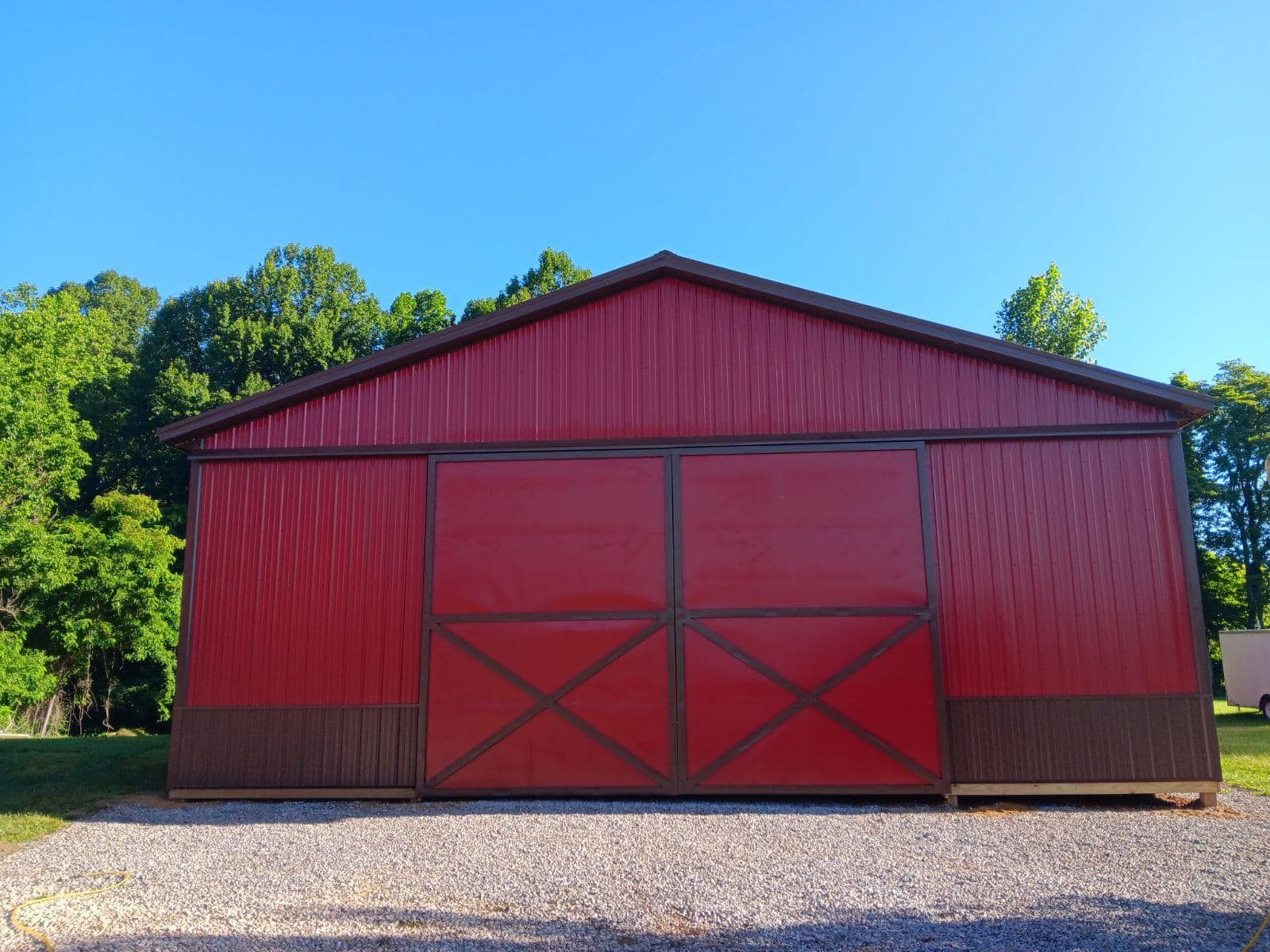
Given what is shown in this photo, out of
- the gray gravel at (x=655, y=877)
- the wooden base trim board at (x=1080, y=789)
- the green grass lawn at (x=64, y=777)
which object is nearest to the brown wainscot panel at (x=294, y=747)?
the gray gravel at (x=655, y=877)

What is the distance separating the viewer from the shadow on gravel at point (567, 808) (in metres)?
8.33

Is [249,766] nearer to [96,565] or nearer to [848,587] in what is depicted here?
[848,587]

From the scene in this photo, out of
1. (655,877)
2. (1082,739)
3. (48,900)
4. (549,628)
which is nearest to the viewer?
(48,900)

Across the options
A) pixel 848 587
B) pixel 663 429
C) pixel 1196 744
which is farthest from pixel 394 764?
pixel 1196 744

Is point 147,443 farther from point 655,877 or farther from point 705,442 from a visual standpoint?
point 655,877

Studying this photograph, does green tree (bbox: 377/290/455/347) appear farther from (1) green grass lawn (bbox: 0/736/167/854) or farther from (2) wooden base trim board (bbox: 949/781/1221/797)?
(2) wooden base trim board (bbox: 949/781/1221/797)

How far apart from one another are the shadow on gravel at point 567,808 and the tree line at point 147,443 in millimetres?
15378

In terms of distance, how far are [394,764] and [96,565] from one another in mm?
17997

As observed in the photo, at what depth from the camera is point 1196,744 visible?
8570mm

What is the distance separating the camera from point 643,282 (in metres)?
10.0

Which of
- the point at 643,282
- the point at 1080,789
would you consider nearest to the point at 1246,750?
the point at 1080,789

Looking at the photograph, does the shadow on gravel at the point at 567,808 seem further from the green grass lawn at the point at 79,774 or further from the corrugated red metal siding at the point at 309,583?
the corrugated red metal siding at the point at 309,583

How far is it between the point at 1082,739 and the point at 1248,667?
17004mm

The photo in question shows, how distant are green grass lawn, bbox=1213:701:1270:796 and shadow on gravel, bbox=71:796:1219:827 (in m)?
2.28
